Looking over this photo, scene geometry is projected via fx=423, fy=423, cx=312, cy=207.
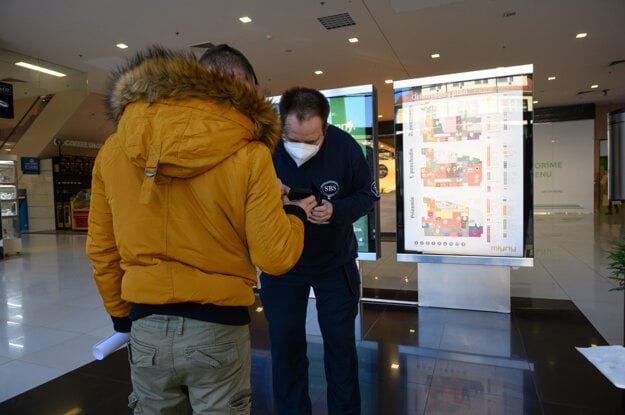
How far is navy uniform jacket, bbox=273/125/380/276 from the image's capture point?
174cm

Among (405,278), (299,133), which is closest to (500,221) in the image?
(405,278)

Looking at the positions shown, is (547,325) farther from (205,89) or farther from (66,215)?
(66,215)

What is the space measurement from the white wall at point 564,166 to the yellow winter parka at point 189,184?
18.3 metres

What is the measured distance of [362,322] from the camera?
3.47m

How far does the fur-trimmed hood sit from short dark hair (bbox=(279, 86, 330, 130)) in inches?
25.1

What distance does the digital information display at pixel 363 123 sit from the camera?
371 centimetres

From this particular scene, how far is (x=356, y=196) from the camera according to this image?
5.89 feet

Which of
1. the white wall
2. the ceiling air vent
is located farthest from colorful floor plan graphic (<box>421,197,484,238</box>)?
the white wall

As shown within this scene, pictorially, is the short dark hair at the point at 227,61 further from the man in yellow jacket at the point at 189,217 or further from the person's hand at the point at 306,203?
the person's hand at the point at 306,203

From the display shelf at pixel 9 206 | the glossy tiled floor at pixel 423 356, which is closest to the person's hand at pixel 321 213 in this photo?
the glossy tiled floor at pixel 423 356

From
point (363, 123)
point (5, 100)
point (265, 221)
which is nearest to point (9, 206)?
point (5, 100)

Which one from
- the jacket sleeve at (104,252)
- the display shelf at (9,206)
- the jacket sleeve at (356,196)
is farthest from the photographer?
the display shelf at (9,206)

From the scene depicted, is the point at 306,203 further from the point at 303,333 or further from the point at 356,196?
the point at 303,333

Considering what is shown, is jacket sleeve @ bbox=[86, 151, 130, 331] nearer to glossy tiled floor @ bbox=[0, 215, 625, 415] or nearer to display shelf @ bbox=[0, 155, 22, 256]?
glossy tiled floor @ bbox=[0, 215, 625, 415]
